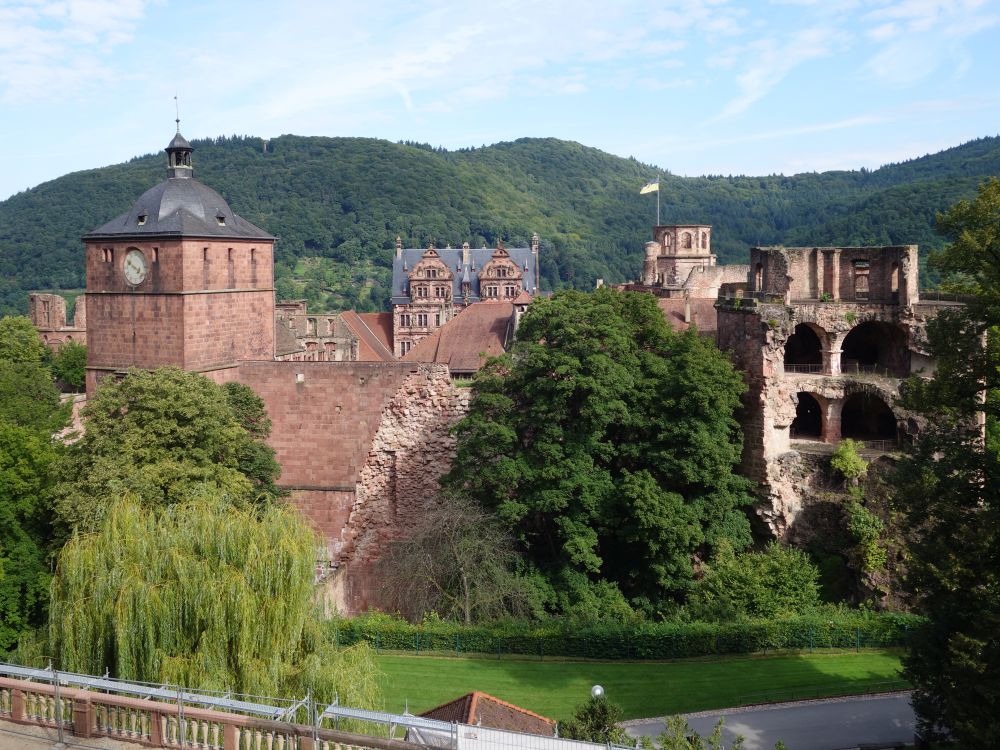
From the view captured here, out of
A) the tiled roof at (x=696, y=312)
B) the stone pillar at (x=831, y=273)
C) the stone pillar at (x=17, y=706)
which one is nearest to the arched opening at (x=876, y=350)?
the stone pillar at (x=831, y=273)

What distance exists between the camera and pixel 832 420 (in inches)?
1088

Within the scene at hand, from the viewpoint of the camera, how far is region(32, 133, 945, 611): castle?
26594mm

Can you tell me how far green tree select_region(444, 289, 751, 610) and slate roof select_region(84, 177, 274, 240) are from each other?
893 cm

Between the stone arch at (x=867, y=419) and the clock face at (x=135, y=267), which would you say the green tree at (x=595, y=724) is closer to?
the stone arch at (x=867, y=419)

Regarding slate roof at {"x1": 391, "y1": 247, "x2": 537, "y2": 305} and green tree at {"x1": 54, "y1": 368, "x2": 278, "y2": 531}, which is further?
slate roof at {"x1": 391, "y1": 247, "x2": 537, "y2": 305}

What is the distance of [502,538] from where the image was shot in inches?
950

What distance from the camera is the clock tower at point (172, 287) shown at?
91.0 feet

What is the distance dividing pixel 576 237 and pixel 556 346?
125 meters

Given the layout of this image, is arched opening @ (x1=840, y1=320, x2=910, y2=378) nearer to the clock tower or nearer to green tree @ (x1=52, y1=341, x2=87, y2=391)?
the clock tower

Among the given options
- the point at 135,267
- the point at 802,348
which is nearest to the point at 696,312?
the point at 802,348

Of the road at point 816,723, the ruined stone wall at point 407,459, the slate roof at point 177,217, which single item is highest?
the slate roof at point 177,217

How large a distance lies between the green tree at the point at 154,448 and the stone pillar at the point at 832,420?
1485 cm

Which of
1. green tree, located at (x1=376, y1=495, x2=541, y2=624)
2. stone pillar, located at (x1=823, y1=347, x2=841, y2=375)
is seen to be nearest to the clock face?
green tree, located at (x1=376, y1=495, x2=541, y2=624)

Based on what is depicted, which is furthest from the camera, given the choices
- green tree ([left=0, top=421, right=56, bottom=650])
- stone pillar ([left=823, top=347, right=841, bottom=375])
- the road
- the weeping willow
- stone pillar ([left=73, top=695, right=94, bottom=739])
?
stone pillar ([left=823, top=347, right=841, bottom=375])
